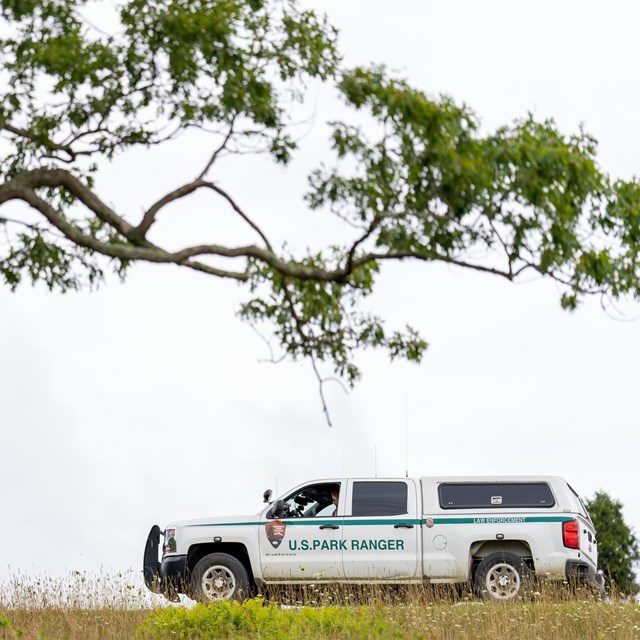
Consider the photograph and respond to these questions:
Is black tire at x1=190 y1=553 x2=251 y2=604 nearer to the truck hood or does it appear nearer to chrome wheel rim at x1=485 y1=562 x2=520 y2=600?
the truck hood

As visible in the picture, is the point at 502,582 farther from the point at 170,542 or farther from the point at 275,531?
the point at 170,542

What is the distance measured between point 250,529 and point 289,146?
6.54 metres

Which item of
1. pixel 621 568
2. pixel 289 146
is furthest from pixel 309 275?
pixel 621 568

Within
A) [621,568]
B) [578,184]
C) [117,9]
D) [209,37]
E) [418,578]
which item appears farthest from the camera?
[621,568]

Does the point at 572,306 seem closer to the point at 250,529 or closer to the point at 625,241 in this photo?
the point at 625,241

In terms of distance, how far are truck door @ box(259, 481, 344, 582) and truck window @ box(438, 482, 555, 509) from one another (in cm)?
A: 178

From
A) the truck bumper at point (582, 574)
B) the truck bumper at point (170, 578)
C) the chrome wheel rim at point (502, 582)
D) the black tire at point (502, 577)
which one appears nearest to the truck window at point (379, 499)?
the black tire at point (502, 577)

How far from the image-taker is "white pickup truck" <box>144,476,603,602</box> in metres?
17.5

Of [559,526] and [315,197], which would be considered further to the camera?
[559,526]

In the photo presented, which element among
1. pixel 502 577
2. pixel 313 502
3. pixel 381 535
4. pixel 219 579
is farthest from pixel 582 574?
pixel 219 579

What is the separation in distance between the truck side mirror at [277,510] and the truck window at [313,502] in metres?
0.07

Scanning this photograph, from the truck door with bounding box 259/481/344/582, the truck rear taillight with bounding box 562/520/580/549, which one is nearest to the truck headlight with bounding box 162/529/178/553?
the truck door with bounding box 259/481/344/582

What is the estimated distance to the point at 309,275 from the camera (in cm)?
1333

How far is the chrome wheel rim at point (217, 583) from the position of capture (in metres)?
18.0
